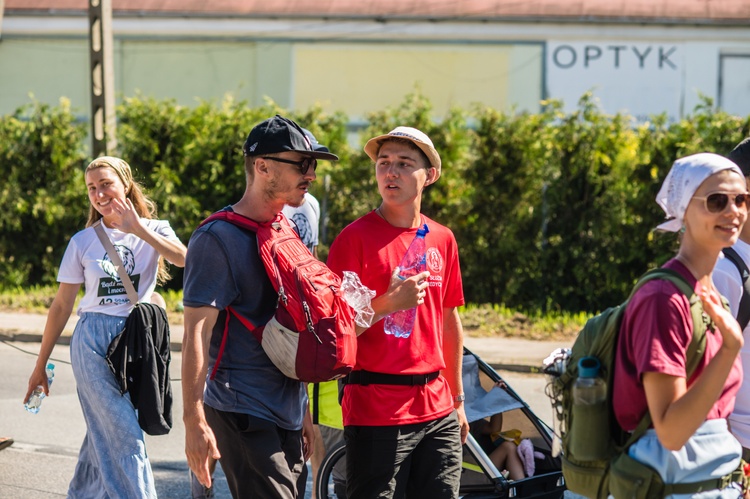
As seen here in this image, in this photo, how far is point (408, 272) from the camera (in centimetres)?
412

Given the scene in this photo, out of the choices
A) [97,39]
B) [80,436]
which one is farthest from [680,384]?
[97,39]

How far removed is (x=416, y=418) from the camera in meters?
4.04

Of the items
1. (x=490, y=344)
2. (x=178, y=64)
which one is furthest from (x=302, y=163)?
(x=178, y=64)

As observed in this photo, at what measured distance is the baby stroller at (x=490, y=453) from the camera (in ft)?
17.0

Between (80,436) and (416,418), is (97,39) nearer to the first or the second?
(80,436)

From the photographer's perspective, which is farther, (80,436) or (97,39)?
A: (97,39)

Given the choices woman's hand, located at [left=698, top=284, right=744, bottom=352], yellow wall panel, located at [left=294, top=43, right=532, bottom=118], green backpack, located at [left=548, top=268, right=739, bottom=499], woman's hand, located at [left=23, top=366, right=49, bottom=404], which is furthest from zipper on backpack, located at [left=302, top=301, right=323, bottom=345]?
yellow wall panel, located at [left=294, top=43, right=532, bottom=118]

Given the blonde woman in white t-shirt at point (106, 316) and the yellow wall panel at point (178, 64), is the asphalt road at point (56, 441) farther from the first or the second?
the yellow wall panel at point (178, 64)

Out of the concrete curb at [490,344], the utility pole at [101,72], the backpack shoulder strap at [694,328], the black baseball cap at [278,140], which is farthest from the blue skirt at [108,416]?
the utility pole at [101,72]

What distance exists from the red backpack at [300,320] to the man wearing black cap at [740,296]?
52.2 inches

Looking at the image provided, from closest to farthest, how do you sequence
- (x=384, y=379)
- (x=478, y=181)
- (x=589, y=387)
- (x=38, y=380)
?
(x=589, y=387), (x=384, y=379), (x=38, y=380), (x=478, y=181)

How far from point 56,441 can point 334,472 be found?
9.86 ft

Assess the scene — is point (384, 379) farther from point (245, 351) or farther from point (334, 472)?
point (334, 472)

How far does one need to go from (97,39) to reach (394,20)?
40.3ft
